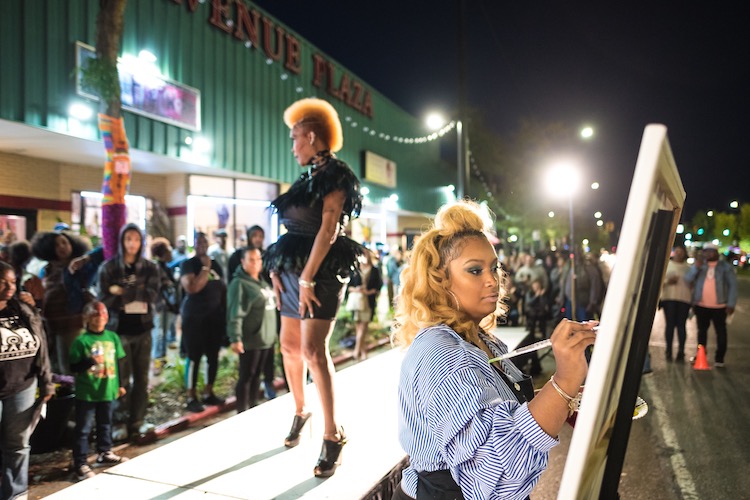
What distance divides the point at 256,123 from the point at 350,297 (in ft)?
26.8

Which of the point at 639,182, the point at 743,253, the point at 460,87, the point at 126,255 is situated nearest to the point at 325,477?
the point at 639,182

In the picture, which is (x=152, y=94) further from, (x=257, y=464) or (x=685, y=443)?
(x=685, y=443)

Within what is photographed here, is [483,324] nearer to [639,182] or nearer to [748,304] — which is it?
[639,182]

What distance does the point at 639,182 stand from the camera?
858 mm

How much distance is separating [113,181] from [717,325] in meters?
8.64

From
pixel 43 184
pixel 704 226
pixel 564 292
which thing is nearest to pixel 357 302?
pixel 564 292

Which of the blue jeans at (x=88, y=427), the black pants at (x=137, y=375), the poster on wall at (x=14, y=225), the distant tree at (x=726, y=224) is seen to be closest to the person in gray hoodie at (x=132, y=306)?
the black pants at (x=137, y=375)

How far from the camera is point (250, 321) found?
19.4 ft

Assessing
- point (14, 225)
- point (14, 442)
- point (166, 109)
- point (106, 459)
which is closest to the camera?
point (14, 442)

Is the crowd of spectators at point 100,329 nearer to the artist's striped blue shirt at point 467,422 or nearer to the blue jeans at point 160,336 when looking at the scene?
the blue jeans at point 160,336

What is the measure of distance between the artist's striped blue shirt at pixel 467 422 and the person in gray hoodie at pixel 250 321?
399cm

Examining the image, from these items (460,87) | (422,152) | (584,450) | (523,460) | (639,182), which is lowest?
(523,460)

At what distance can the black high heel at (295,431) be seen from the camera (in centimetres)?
359

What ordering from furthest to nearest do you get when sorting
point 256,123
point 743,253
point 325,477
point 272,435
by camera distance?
point 743,253, point 256,123, point 272,435, point 325,477
